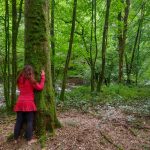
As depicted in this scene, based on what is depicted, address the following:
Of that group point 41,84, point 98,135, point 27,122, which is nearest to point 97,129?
point 98,135

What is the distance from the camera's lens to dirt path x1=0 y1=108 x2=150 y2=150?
6.84 m

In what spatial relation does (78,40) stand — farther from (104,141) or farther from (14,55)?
(104,141)

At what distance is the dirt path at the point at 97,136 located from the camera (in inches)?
269

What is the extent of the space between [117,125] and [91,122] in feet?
2.73

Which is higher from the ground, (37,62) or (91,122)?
(37,62)

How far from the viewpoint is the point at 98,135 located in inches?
297

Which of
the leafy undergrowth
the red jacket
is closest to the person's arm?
the red jacket

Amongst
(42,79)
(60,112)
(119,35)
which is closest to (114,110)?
(60,112)

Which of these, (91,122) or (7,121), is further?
(7,121)

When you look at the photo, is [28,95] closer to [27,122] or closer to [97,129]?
[27,122]

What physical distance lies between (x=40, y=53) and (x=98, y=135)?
8.52 feet

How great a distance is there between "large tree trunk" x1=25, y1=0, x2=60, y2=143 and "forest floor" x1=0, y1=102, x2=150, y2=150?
1.59 ft

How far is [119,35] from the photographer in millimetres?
21328

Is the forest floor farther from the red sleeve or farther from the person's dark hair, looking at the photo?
the person's dark hair
